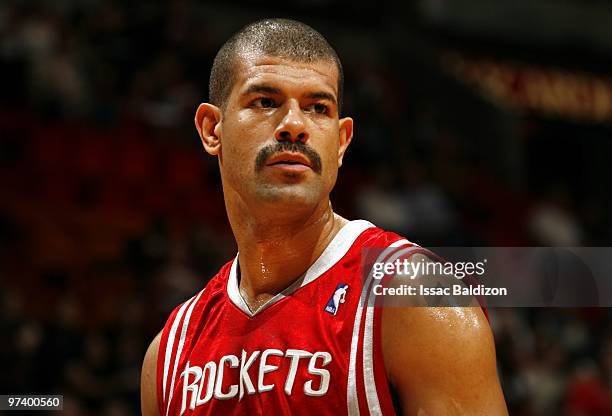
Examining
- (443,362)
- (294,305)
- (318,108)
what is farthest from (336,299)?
(318,108)

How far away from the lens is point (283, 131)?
312cm

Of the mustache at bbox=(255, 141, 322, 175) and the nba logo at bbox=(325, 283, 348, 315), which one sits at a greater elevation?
the mustache at bbox=(255, 141, 322, 175)

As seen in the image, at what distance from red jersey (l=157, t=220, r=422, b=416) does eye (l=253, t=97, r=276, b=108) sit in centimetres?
50

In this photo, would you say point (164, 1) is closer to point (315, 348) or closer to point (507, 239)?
point (507, 239)

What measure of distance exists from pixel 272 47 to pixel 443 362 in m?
1.24

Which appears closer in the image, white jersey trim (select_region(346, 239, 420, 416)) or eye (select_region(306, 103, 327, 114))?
white jersey trim (select_region(346, 239, 420, 416))

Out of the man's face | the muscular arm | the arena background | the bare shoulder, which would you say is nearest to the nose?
the man's face

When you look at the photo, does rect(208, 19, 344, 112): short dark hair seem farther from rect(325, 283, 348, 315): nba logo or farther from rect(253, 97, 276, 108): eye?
rect(325, 283, 348, 315): nba logo

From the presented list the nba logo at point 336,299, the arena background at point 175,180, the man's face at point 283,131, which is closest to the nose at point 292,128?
the man's face at point 283,131

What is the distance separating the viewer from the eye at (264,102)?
3.21 meters

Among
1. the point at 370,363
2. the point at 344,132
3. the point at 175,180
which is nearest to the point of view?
the point at 370,363

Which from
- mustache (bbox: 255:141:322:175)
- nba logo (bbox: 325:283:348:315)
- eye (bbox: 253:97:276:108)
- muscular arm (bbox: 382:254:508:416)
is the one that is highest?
eye (bbox: 253:97:276:108)

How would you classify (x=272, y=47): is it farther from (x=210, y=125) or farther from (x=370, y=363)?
(x=370, y=363)

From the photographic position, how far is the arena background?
827 centimetres
